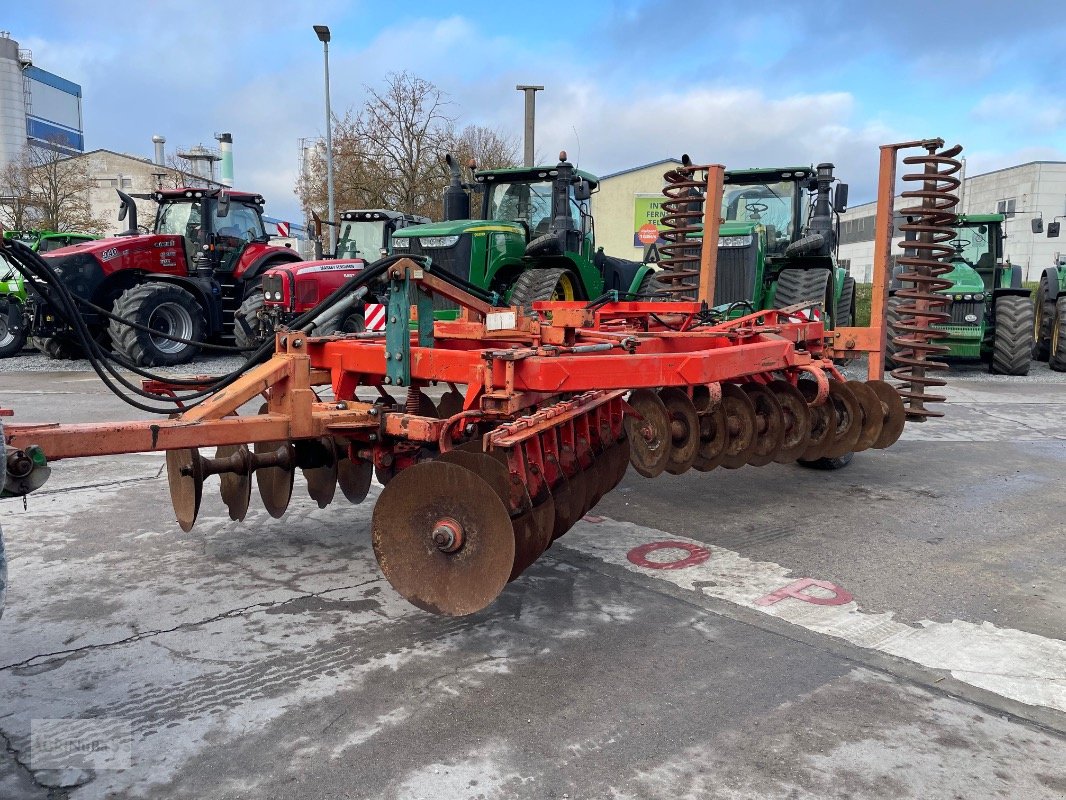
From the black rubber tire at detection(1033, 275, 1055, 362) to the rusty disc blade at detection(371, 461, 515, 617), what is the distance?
14372mm

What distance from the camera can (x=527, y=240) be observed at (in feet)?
34.3

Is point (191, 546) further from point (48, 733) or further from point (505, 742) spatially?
point (505, 742)

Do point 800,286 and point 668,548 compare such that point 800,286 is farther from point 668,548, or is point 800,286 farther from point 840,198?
point 668,548

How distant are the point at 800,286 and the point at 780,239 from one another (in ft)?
3.35

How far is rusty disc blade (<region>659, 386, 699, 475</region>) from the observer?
4535mm

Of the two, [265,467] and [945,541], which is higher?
[265,467]

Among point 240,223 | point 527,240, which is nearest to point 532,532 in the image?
point 527,240

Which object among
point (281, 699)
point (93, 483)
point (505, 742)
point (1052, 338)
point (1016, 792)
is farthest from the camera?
point (1052, 338)

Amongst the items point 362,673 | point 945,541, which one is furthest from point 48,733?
point 945,541

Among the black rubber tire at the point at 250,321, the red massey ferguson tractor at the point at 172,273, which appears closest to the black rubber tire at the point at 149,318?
the red massey ferguson tractor at the point at 172,273

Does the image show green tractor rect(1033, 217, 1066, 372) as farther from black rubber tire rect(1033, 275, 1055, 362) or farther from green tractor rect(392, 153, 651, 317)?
green tractor rect(392, 153, 651, 317)

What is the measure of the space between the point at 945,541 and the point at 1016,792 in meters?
2.48

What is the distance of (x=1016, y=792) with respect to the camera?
7.77 feet

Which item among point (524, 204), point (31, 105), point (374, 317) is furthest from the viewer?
point (31, 105)
